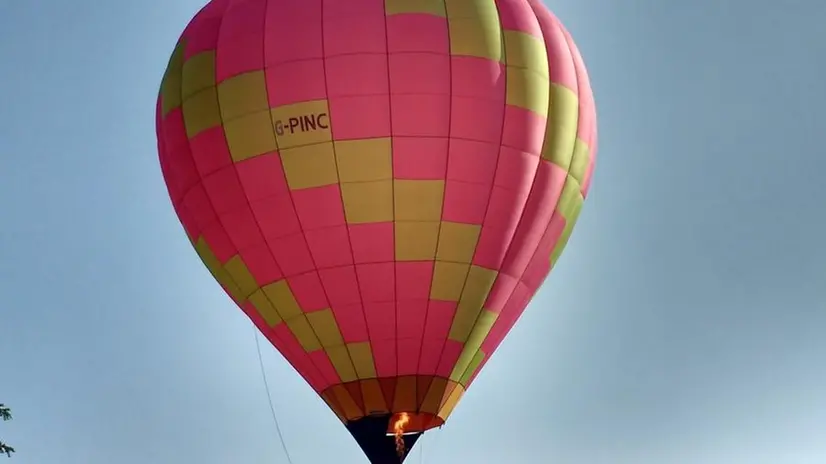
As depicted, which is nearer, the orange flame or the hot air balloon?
the hot air balloon

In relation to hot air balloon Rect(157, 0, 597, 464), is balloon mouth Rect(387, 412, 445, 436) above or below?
below

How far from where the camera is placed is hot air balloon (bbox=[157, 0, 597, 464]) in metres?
16.2

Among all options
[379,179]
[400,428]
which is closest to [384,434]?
[400,428]

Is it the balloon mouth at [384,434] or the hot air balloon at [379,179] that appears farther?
the balloon mouth at [384,434]

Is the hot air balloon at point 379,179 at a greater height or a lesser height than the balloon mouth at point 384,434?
greater

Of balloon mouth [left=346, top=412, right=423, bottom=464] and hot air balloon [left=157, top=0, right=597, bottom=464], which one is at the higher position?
hot air balloon [left=157, top=0, right=597, bottom=464]

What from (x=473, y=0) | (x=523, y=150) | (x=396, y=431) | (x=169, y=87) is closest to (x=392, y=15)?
(x=473, y=0)

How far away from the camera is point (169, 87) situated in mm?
17828

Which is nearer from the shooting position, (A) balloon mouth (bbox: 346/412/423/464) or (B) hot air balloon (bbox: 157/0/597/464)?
(B) hot air balloon (bbox: 157/0/597/464)

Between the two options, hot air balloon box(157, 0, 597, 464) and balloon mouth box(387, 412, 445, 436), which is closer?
hot air balloon box(157, 0, 597, 464)

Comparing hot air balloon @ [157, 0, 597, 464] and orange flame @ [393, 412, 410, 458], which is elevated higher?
hot air balloon @ [157, 0, 597, 464]

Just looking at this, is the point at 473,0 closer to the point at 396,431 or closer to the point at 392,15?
the point at 392,15

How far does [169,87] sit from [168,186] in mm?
1417

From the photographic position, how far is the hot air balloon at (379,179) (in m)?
16.2
